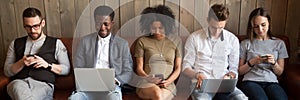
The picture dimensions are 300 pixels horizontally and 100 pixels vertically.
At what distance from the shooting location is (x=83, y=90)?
6.05 feet

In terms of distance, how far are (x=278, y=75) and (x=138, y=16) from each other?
100 centimetres

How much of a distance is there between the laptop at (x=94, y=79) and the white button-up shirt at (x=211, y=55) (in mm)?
490

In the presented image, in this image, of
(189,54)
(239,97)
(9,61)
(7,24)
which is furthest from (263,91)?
(7,24)

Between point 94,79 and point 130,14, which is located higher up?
point 130,14

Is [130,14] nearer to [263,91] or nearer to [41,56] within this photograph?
[41,56]

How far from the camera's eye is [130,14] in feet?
7.48

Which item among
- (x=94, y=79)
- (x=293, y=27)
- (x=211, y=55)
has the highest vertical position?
(x=293, y=27)

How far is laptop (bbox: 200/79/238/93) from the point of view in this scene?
1.79 metres

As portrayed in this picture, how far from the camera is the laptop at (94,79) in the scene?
1711mm

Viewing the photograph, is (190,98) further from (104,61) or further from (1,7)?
(1,7)

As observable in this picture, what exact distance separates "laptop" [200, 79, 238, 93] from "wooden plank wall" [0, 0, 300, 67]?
0.56m

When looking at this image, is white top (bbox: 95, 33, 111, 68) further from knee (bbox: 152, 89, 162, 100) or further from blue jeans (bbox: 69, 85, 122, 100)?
knee (bbox: 152, 89, 162, 100)

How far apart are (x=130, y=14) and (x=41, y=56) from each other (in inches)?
26.2

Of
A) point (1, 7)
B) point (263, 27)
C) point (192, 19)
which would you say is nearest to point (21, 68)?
point (1, 7)
